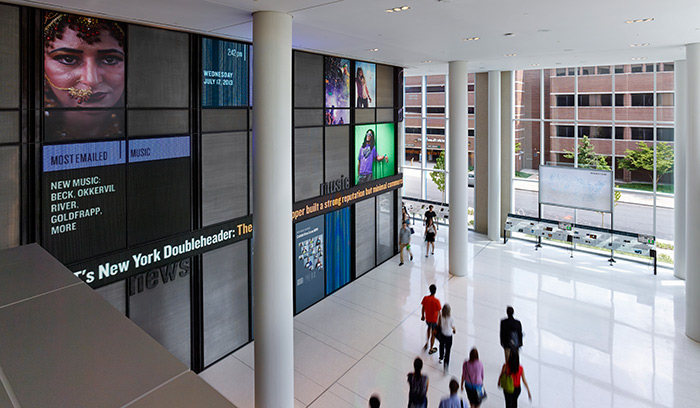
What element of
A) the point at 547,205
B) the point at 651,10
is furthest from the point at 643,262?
the point at 651,10

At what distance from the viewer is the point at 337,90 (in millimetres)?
11555

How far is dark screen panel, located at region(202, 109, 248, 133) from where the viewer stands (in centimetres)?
806

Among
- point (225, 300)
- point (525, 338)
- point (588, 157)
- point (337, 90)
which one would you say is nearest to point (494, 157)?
point (588, 157)

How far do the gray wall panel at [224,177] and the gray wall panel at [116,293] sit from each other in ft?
6.05

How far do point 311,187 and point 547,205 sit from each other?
413 inches

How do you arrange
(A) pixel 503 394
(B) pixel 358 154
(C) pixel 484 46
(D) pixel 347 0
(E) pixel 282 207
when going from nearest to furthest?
(D) pixel 347 0 < (E) pixel 282 207 < (A) pixel 503 394 < (C) pixel 484 46 < (B) pixel 358 154

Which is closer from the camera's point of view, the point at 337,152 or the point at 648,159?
the point at 337,152

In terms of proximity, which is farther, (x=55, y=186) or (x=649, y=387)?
(x=649, y=387)

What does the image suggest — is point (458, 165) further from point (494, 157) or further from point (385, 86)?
point (494, 157)

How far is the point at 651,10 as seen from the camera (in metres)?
6.25

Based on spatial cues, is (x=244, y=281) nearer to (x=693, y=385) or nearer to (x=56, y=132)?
(x=56, y=132)

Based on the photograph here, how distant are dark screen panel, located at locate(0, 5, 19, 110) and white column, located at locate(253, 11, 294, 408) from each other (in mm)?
3011

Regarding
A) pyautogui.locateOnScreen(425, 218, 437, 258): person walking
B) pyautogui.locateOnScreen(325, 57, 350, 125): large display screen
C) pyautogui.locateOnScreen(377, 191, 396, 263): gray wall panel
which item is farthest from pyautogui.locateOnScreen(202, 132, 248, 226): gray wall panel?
pyautogui.locateOnScreen(425, 218, 437, 258): person walking

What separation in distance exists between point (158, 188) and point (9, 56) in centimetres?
271
